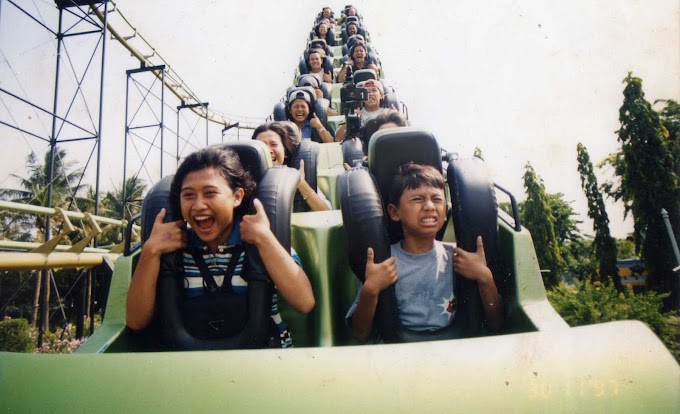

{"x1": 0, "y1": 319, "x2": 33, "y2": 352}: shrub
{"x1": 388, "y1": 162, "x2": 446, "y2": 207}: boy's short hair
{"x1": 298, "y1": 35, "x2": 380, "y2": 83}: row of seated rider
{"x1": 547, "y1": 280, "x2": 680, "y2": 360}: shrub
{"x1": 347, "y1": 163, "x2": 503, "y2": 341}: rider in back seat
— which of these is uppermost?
{"x1": 298, "y1": 35, "x2": 380, "y2": 83}: row of seated rider

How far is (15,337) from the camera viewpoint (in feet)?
29.6

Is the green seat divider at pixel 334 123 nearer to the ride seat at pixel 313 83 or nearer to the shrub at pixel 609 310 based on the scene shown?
the ride seat at pixel 313 83

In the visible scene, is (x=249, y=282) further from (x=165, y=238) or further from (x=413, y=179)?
(x=413, y=179)

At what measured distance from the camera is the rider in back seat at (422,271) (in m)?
1.26

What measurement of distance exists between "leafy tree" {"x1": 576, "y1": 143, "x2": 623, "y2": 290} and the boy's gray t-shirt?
19941mm

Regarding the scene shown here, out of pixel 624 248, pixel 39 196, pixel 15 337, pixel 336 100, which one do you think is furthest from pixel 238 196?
pixel 624 248

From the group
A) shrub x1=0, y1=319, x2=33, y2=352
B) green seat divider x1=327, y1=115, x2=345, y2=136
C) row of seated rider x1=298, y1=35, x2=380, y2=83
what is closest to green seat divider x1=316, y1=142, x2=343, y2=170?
green seat divider x1=327, y1=115, x2=345, y2=136

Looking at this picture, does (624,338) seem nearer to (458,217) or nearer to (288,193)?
(458,217)

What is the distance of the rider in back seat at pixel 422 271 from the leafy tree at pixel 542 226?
20.2 metres

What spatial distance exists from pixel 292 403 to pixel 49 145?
6.26 m

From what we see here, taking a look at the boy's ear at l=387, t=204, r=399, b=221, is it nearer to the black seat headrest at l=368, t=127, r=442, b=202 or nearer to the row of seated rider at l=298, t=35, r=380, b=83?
the black seat headrest at l=368, t=127, r=442, b=202

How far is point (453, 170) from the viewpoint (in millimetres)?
1385

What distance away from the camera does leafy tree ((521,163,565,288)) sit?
65.5 ft

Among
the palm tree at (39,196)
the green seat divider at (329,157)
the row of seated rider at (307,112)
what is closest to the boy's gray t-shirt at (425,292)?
the green seat divider at (329,157)
